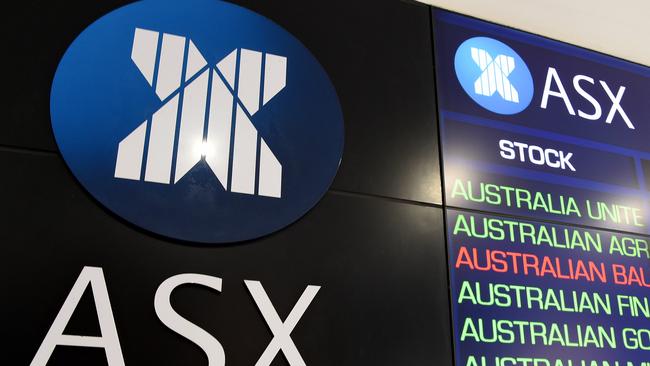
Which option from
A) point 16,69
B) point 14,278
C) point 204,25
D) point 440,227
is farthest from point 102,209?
point 440,227

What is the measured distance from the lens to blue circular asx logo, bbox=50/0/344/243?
57.8 inches

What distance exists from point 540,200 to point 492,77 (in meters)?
0.48

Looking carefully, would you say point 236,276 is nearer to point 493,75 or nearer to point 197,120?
point 197,120

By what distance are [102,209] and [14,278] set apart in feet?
0.82

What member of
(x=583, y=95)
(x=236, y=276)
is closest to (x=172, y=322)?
(x=236, y=276)

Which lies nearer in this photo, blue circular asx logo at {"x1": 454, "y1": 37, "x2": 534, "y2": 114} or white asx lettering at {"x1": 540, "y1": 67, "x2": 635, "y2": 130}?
blue circular asx logo at {"x1": 454, "y1": 37, "x2": 534, "y2": 114}

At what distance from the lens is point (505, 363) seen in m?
1.68

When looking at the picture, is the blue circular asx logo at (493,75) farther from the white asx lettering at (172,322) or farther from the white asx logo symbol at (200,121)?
the white asx lettering at (172,322)

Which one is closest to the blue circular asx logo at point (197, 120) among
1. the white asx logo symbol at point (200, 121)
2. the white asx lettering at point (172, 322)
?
the white asx logo symbol at point (200, 121)

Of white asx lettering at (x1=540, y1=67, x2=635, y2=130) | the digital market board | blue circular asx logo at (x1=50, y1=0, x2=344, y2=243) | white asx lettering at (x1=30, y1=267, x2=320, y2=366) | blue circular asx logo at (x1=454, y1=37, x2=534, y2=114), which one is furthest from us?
white asx lettering at (x1=540, y1=67, x2=635, y2=130)

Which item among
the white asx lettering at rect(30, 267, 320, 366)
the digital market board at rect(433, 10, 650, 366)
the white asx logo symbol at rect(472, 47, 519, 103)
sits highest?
the white asx logo symbol at rect(472, 47, 519, 103)

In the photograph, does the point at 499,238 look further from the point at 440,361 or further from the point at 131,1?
the point at 131,1

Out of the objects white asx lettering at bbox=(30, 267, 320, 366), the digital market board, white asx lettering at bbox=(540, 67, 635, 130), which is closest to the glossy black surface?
white asx lettering at bbox=(30, 267, 320, 366)

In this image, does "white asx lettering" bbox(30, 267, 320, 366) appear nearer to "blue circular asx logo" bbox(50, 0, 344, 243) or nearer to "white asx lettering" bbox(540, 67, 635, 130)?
"blue circular asx logo" bbox(50, 0, 344, 243)
